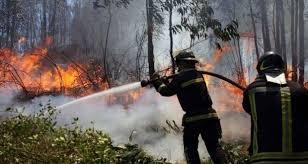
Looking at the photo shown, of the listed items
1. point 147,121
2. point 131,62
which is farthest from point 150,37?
point 131,62

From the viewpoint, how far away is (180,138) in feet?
31.8

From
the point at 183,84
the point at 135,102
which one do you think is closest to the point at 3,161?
the point at 183,84

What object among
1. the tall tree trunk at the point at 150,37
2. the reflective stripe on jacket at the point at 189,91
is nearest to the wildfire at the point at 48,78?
the tall tree trunk at the point at 150,37

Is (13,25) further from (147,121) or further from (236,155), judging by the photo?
(236,155)

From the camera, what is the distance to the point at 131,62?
20.9 m

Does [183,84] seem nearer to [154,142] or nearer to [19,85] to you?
[154,142]

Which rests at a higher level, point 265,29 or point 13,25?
point 13,25

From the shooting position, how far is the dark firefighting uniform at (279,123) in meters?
3.81

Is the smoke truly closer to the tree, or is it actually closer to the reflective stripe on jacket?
the reflective stripe on jacket

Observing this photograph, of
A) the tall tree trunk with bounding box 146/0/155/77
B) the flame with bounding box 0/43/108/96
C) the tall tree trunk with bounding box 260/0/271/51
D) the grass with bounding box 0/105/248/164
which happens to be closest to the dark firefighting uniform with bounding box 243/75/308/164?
the grass with bounding box 0/105/248/164

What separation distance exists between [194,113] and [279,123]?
2555 mm

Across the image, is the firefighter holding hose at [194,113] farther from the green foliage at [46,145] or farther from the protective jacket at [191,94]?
the green foliage at [46,145]

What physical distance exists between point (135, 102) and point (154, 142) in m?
2.34

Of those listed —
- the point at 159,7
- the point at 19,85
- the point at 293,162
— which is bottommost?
the point at 19,85
